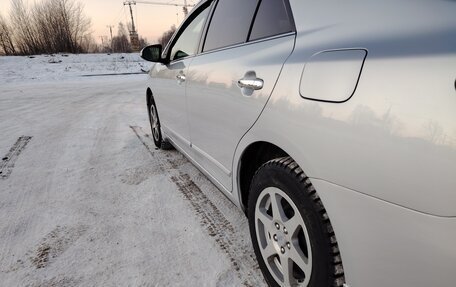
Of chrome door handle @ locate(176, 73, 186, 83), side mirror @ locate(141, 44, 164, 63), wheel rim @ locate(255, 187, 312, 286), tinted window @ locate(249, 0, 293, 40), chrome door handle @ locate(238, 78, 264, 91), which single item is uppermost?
tinted window @ locate(249, 0, 293, 40)

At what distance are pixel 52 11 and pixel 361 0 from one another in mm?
44626

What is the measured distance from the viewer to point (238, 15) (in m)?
2.21

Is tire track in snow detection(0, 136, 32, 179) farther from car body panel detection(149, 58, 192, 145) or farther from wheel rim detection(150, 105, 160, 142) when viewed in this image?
car body panel detection(149, 58, 192, 145)

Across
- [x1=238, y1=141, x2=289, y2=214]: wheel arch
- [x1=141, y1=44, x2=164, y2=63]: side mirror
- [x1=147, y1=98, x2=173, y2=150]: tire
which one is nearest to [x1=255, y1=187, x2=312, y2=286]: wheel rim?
[x1=238, y1=141, x2=289, y2=214]: wheel arch

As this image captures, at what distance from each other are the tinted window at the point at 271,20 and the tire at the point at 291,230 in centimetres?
66

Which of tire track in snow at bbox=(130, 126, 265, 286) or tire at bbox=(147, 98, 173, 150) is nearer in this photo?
tire track in snow at bbox=(130, 126, 265, 286)

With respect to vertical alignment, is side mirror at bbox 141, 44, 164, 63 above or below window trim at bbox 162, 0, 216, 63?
below

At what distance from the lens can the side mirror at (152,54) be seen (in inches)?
141

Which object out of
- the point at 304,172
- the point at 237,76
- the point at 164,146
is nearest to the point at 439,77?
the point at 304,172

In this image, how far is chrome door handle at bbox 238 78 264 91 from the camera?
1.62m

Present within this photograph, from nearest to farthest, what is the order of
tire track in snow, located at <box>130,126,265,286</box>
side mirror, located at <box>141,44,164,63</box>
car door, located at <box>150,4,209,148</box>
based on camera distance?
tire track in snow, located at <box>130,126,265,286</box> < car door, located at <box>150,4,209,148</box> < side mirror, located at <box>141,44,164,63</box>

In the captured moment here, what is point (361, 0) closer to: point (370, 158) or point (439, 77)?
point (439, 77)

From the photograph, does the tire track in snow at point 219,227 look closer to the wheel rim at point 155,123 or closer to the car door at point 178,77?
the car door at point 178,77

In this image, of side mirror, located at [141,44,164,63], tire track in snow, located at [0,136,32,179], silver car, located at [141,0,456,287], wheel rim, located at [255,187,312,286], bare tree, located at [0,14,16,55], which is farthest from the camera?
bare tree, located at [0,14,16,55]
